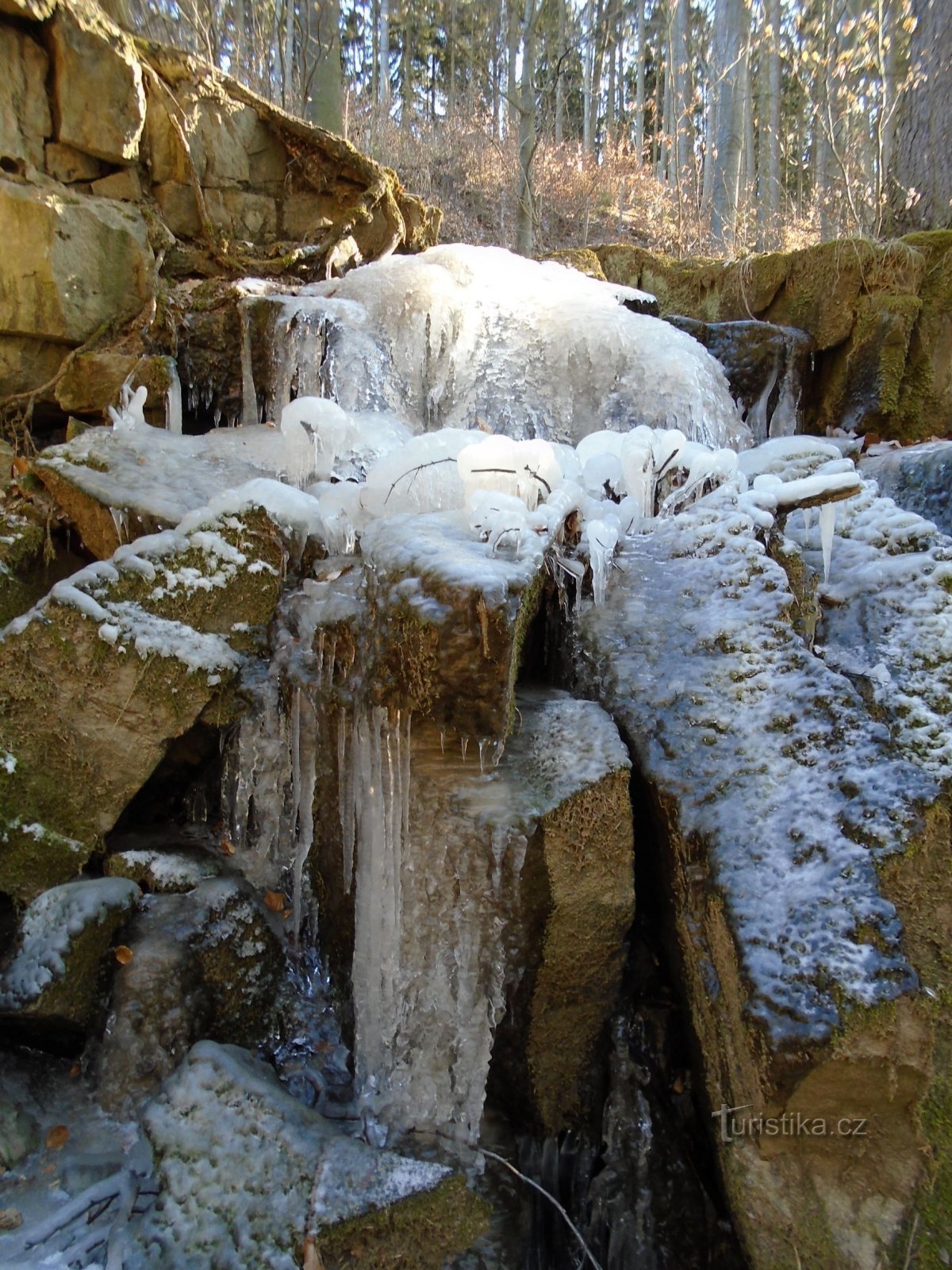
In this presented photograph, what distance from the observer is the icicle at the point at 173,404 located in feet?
15.7

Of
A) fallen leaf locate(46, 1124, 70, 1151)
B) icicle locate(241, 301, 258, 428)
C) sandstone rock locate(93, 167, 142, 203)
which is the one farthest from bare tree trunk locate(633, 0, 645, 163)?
fallen leaf locate(46, 1124, 70, 1151)

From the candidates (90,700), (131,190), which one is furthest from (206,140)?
(90,700)

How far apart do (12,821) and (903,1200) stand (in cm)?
304

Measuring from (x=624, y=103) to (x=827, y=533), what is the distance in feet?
70.2

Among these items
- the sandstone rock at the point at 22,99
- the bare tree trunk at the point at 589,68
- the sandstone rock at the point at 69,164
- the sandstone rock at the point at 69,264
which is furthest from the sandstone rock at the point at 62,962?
the bare tree trunk at the point at 589,68

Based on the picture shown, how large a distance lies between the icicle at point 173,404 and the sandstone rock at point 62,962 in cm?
289

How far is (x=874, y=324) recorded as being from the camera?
227 inches

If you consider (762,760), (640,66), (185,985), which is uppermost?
(640,66)

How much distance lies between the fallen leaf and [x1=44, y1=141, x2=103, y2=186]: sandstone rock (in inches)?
207

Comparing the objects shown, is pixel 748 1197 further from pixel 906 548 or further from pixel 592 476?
pixel 592 476

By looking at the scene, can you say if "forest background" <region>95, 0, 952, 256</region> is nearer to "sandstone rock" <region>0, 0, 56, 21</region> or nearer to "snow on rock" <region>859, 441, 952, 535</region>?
"sandstone rock" <region>0, 0, 56, 21</region>

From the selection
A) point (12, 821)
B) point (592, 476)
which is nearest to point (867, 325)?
point (592, 476)

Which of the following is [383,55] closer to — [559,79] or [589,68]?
[559,79]

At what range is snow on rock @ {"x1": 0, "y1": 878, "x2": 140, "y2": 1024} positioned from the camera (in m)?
2.64
